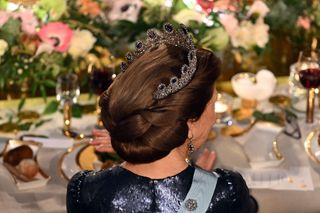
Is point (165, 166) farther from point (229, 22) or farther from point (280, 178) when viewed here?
point (229, 22)

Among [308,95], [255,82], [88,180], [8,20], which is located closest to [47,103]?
[8,20]

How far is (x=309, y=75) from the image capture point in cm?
305

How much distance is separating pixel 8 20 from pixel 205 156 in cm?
102

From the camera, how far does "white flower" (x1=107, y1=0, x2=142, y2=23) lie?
3.24 metres

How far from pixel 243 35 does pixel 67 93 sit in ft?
2.67

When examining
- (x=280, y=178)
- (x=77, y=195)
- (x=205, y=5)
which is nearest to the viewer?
(x=77, y=195)

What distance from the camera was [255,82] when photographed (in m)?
3.24

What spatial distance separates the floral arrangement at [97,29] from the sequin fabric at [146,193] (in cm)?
116

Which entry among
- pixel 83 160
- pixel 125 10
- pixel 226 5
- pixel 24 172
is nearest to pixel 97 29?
pixel 125 10

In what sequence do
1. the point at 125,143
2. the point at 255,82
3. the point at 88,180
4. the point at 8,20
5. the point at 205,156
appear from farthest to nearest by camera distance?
the point at 255,82 < the point at 8,20 < the point at 205,156 < the point at 88,180 < the point at 125,143

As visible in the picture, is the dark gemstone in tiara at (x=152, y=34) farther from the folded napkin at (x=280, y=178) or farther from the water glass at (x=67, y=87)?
the water glass at (x=67, y=87)

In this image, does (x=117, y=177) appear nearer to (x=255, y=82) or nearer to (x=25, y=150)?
(x=25, y=150)

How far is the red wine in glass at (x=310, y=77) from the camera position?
9.97 ft

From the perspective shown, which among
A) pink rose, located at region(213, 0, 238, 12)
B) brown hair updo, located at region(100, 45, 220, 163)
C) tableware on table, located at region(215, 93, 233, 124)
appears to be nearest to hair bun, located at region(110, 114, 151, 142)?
brown hair updo, located at region(100, 45, 220, 163)
